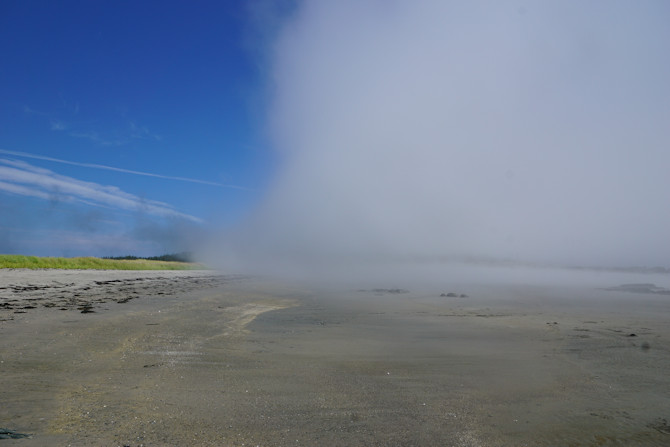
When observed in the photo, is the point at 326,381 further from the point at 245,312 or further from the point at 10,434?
the point at 245,312

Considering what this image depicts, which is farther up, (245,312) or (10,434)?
(245,312)

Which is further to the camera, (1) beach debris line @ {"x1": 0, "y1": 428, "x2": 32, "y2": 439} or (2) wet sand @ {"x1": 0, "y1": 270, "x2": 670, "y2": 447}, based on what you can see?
(2) wet sand @ {"x1": 0, "y1": 270, "x2": 670, "y2": 447}

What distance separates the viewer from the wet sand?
473 cm

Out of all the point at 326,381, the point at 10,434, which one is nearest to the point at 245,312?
the point at 326,381

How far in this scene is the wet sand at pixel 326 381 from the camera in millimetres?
4730

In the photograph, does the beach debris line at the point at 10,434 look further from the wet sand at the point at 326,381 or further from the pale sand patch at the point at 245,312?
the pale sand patch at the point at 245,312

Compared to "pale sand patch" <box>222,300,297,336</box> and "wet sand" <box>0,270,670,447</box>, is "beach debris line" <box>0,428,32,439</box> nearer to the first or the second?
"wet sand" <box>0,270,670,447</box>

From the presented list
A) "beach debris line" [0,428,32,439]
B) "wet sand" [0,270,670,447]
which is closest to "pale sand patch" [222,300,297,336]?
"wet sand" [0,270,670,447]

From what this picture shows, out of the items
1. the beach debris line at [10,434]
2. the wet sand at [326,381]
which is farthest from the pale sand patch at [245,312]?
the beach debris line at [10,434]

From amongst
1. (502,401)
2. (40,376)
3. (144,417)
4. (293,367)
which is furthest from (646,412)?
(40,376)

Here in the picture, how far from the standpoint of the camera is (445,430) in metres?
4.87

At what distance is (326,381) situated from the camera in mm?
6664

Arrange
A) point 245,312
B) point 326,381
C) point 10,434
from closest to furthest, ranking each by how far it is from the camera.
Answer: point 10,434, point 326,381, point 245,312

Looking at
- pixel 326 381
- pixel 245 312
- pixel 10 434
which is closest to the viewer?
pixel 10 434
